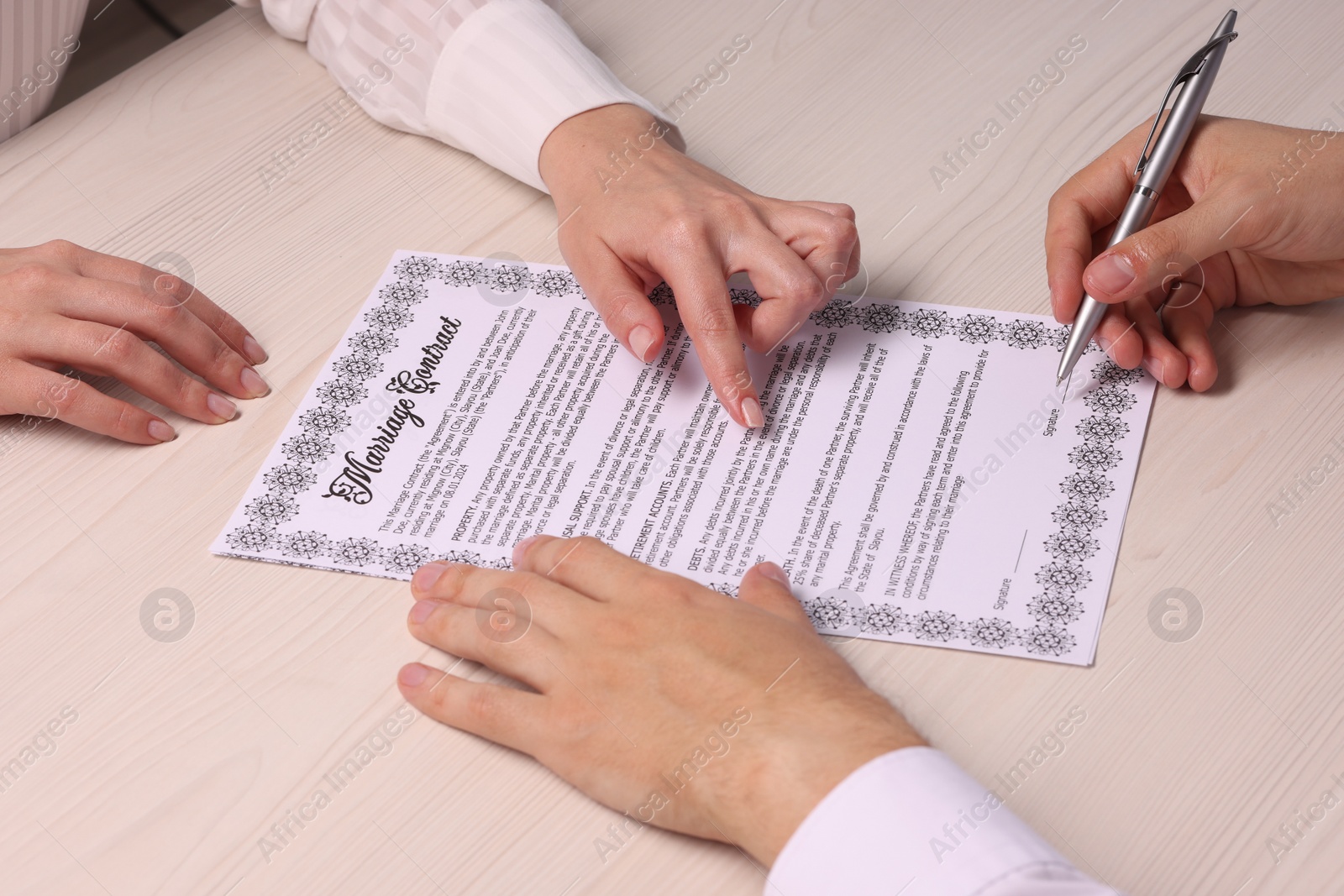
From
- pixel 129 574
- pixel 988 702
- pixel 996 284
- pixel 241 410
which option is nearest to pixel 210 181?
pixel 241 410

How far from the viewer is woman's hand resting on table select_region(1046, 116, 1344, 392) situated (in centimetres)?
70

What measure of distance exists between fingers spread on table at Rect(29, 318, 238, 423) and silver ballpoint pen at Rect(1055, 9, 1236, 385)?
0.60 metres

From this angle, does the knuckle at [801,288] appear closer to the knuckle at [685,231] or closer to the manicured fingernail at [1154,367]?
the knuckle at [685,231]

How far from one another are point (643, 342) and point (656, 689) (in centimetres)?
27

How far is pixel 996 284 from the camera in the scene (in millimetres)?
815

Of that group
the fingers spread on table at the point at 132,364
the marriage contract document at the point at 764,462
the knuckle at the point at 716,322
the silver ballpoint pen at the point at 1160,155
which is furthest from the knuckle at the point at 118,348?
the silver ballpoint pen at the point at 1160,155

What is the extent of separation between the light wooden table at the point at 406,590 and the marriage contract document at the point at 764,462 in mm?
25

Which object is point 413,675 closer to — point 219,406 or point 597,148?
point 219,406

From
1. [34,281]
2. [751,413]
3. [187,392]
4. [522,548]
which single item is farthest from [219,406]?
[751,413]

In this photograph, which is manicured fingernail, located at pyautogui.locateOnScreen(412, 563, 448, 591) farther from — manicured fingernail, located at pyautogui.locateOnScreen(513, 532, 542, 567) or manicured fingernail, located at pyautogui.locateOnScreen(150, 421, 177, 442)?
manicured fingernail, located at pyautogui.locateOnScreen(150, 421, 177, 442)

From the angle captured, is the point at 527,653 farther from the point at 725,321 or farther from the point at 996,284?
the point at 996,284

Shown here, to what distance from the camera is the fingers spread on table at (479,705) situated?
22.9 inches

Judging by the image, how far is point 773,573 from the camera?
63cm

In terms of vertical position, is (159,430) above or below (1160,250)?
below
